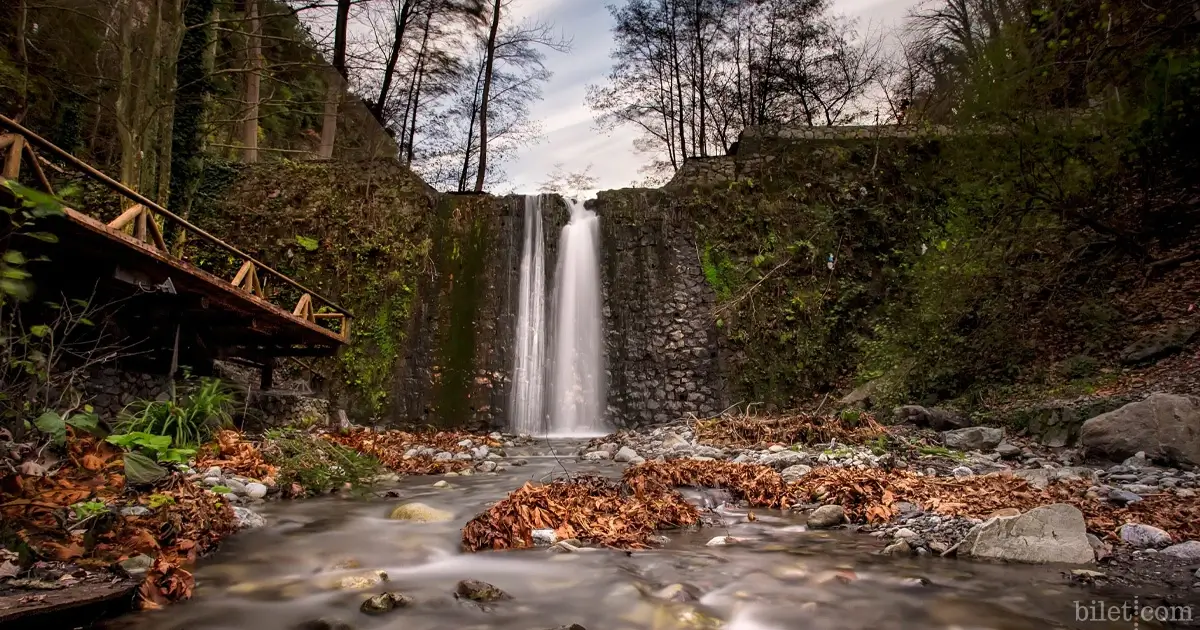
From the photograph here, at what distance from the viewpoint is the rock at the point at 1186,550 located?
290cm

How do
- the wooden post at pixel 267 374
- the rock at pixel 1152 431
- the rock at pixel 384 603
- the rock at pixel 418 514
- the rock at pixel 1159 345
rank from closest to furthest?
the rock at pixel 384 603 → the rock at pixel 418 514 → the rock at pixel 1152 431 → the rock at pixel 1159 345 → the wooden post at pixel 267 374

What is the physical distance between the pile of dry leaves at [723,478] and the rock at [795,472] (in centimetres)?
18

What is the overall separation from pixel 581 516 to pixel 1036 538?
255 cm

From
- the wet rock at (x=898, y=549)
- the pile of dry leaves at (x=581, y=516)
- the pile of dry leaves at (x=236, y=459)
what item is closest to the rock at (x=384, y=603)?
the pile of dry leaves at (x=581, y=516)

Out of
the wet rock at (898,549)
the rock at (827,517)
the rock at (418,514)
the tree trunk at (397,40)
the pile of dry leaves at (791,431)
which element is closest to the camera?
the wet rock at (898,549)

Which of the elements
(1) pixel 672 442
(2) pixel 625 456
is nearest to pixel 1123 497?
(2) pixel 625 456

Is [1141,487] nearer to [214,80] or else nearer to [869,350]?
[869,350]

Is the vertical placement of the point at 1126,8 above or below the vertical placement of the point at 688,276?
above

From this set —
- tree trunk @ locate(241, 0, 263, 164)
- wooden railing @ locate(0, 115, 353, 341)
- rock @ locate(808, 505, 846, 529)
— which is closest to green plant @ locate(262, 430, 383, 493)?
wooden railing @ locate(0, 115, 353, 341)

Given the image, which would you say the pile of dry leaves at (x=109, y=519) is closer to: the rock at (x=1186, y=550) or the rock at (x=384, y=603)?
the rock at (x=384, y=603)

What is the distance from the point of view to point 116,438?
14.4 feet

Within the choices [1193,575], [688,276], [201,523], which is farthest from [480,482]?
[688,276]

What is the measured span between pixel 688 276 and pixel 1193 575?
1104cm

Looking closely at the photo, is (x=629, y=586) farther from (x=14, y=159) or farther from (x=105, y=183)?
(x=105, y=183)
